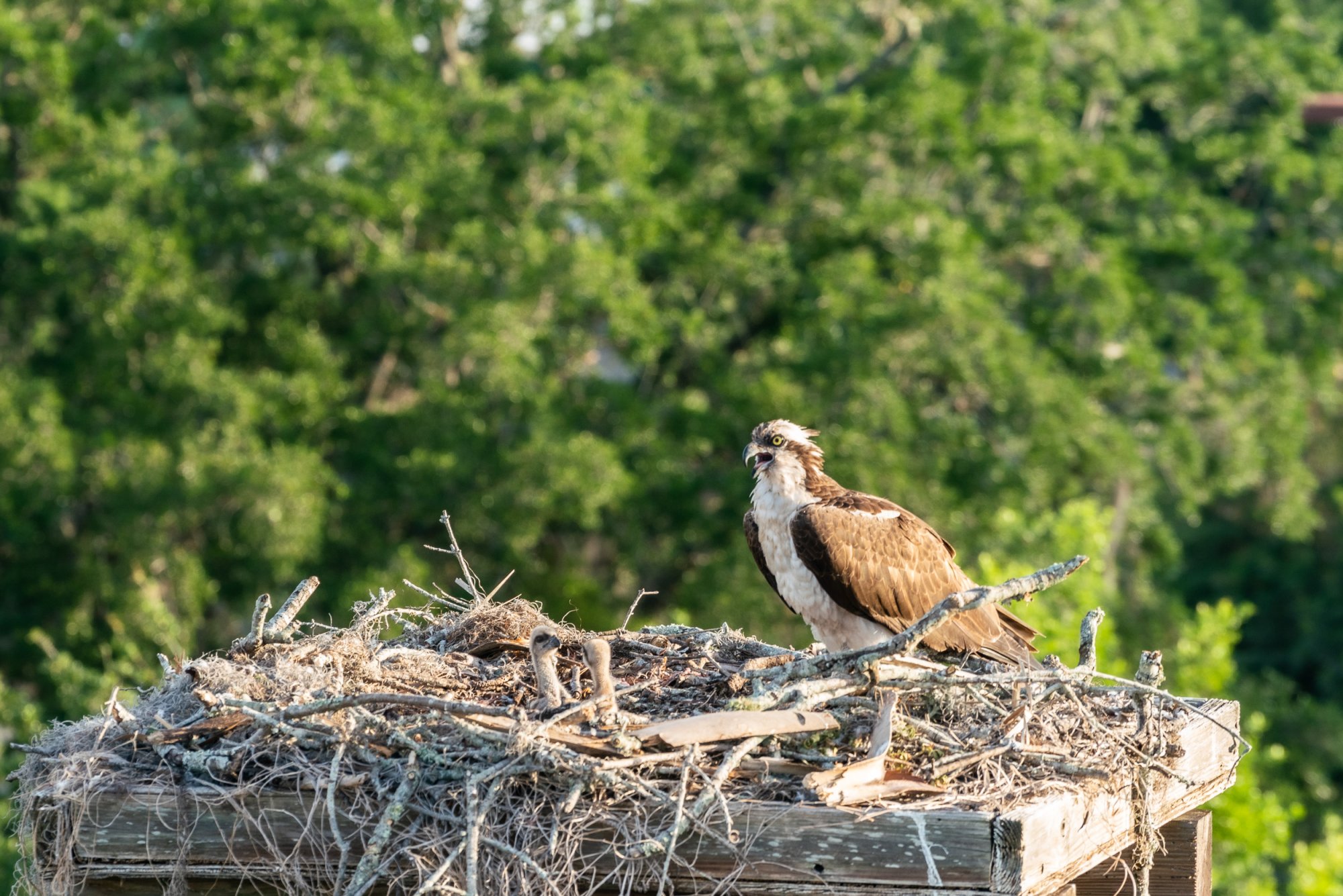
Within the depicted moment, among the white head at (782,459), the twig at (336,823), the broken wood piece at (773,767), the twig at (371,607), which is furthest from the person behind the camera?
the white head at (782,459)

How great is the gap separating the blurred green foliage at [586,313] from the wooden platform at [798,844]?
1007 centimetres

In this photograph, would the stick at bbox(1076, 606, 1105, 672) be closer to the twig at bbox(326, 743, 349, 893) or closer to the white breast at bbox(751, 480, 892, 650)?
the white breast at bbox(751, 480, 892, 650)

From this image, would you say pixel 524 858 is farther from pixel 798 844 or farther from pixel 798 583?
pixel 798 583

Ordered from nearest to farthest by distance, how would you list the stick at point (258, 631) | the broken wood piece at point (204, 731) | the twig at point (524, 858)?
the twig at point (524, 858) → the broken wood piece at point (204, 731) → the stick at point (258, 631)

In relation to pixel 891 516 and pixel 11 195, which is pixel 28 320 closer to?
pixel 11 195

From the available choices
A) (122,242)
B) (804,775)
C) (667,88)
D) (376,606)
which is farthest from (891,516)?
(667,88)

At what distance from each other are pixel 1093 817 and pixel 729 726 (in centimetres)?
78

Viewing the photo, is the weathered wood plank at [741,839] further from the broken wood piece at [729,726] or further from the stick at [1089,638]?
the stick at [1089,638]

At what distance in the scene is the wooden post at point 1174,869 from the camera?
410 cm

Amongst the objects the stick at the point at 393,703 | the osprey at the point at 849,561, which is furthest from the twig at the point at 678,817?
the osprey at the point at 849,561

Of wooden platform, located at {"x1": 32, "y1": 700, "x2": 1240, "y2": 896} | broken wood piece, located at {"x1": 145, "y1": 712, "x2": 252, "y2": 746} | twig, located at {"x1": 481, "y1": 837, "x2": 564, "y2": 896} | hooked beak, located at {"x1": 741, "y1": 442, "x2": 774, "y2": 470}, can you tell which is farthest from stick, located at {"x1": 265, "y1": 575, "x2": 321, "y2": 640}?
hooked beak, located at {"x1": 741, "y1": 442, "x2": 774, "y2": 470}

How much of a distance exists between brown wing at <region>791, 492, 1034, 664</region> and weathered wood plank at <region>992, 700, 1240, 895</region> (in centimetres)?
106

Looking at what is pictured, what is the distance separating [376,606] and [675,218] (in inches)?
533

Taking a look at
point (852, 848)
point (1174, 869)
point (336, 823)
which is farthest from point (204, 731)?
point (1174, 869)
